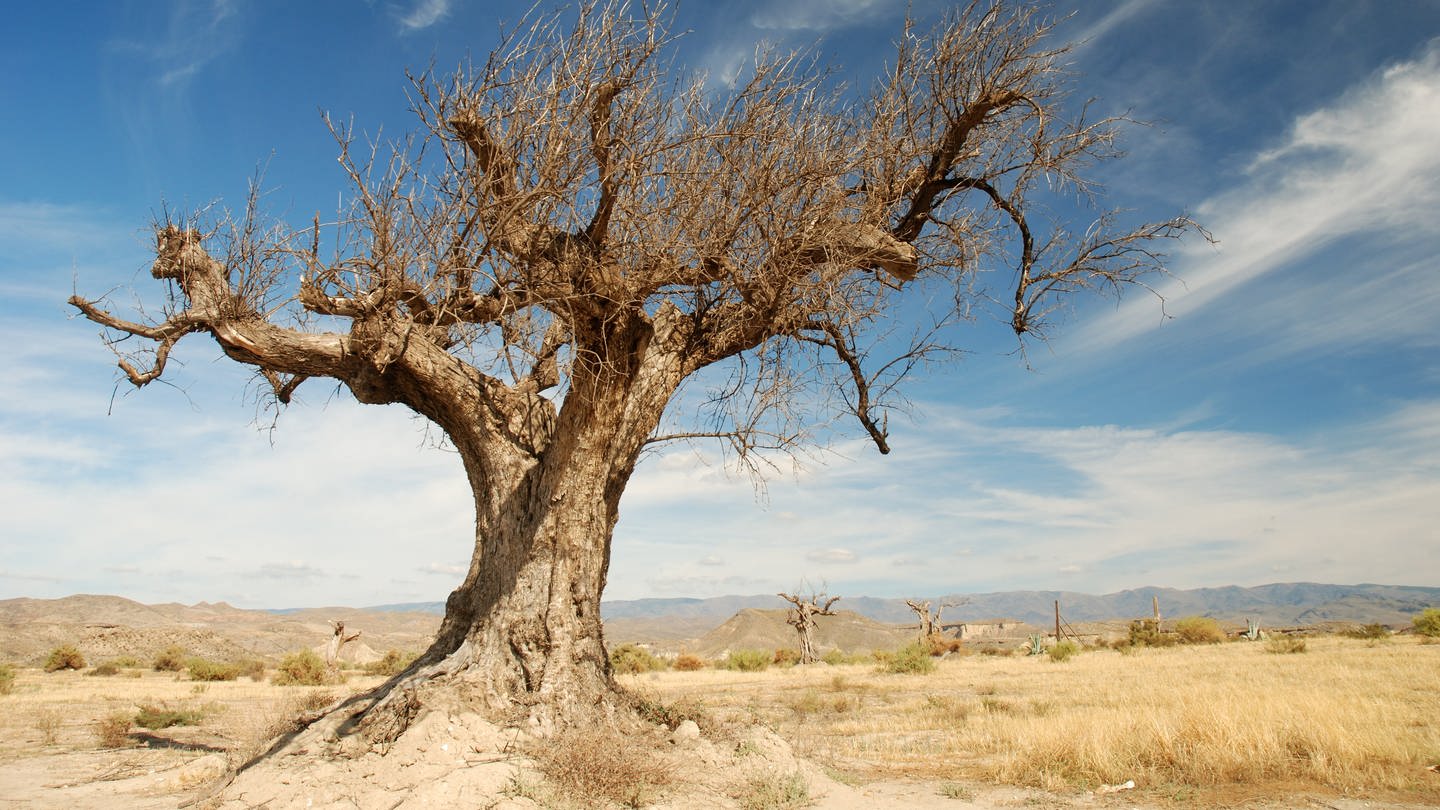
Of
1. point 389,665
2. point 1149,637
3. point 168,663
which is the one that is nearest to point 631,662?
point 389,665

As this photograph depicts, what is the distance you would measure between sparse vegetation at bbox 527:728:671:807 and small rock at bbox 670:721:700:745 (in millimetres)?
633

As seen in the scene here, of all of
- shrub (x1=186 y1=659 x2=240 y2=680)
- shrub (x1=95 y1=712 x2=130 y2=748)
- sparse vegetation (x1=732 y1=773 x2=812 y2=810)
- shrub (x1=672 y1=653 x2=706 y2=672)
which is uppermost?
sparse vegetation (x1=732 y1=773 x2=812 y2=810)

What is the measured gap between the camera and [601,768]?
586 centimetres

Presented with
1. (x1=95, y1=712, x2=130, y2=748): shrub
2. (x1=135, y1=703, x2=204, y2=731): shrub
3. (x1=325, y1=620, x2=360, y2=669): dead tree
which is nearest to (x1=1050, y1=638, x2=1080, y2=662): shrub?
(x1=325, y1=620, x2=360, y2=669): dead tree

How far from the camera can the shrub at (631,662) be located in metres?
26.3

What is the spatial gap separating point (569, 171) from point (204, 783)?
259 inches

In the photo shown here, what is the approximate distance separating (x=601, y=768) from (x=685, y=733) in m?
1.52

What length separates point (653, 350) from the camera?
7688 millimetres

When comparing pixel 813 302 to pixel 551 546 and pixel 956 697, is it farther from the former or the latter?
pixel 956 697

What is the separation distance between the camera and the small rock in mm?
7078

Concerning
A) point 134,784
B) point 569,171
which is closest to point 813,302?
point 569,171

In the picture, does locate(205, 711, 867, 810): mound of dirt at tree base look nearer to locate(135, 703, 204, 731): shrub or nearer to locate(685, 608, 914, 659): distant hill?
locate(135, 703, 204, 731): shrub

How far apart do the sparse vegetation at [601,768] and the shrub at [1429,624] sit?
33.7 meters

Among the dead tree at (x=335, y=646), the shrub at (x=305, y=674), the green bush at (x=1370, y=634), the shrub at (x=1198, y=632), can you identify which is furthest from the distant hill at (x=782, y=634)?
the shrub at (x=305, y=674)
